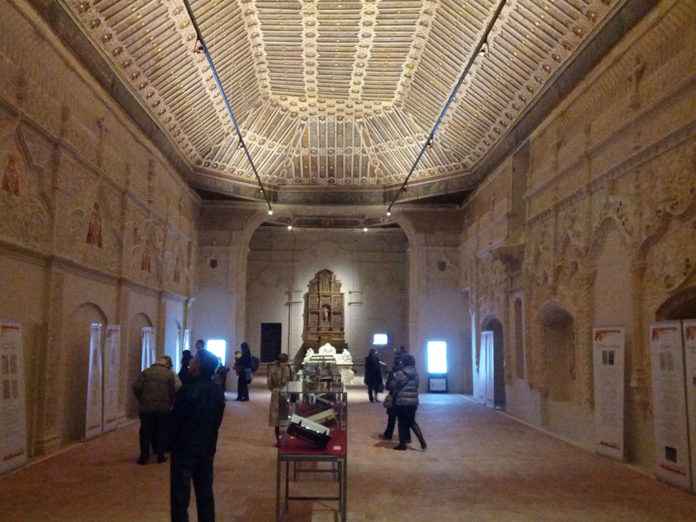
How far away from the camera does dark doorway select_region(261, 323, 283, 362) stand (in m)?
23.8

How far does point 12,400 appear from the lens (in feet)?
24.1

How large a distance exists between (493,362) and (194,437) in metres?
11.7

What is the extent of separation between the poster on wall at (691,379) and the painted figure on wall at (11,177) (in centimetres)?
803

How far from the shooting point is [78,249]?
31.1 feet

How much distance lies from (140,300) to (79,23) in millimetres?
5679

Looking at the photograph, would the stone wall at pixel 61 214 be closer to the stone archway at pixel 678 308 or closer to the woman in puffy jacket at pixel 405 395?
the woman in puffy jacket at pixel 405 395

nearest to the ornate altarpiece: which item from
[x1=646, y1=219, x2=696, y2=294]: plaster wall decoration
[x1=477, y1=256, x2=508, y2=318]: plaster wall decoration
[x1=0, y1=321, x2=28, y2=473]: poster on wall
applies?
[x1=477, y1=256, x2=508, y2=318]: plaster wall decoration

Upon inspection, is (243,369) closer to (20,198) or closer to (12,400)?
(12,400)

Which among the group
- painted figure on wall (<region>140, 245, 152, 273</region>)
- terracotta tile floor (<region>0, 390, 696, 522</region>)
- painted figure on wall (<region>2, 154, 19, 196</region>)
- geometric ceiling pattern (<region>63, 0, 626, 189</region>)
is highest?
geometric ceiling pattern (<region>63, 0, 626, 189</region>)

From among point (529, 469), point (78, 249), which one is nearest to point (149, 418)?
point (78, 249)

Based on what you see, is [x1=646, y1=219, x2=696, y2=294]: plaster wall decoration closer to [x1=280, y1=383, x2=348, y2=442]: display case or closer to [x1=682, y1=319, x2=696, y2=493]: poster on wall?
[x1=682, y1=319, x2=696, y2=493]: poster on wall

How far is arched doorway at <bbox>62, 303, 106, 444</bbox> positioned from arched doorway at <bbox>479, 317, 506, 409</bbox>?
912 centimetres

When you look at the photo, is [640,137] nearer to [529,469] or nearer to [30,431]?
[529,469]

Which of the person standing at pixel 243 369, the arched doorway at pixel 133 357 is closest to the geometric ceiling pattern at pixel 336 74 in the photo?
the arched doorway at pixel 133 357
